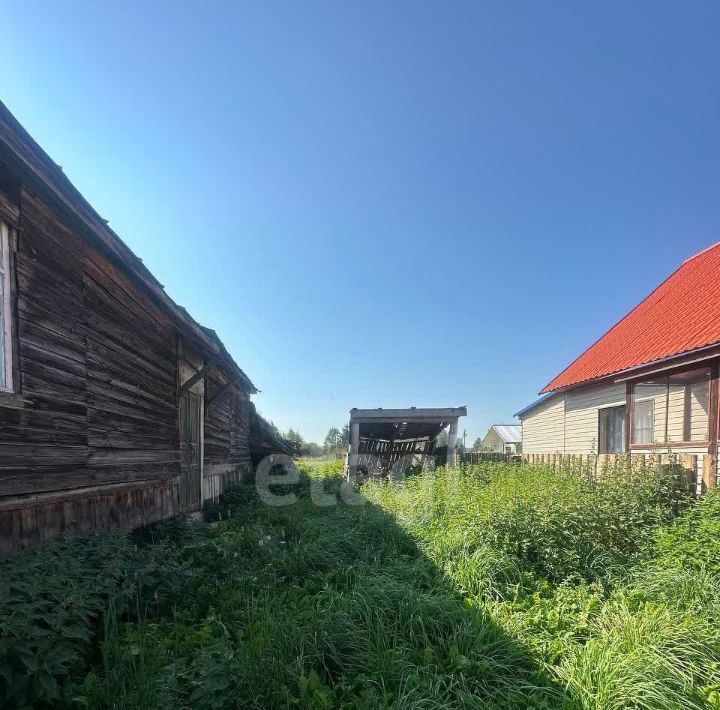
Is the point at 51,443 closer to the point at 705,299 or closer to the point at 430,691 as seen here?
the point at 430,691

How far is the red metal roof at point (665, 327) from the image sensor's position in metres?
8.75

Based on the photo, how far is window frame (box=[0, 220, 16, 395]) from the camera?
3492 mm

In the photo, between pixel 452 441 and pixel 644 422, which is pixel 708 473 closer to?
pixel 644 422

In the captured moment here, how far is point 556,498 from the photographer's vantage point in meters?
6.00

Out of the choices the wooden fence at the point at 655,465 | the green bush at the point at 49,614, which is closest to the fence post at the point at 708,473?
the wooden fence at the point at 655,465

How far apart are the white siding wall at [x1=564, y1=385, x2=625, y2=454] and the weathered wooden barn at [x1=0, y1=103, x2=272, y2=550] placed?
9.93 meters

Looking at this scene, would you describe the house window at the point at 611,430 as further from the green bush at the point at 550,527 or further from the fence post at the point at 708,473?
Answer: the green bush at the point at 550,527

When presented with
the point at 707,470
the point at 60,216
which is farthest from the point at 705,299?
the point at 60,216

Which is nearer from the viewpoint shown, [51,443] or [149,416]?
[51,443]

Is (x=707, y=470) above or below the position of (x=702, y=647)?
above

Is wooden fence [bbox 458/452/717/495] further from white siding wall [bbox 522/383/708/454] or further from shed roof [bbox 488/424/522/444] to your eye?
shed roof [bbox 488/424/522/444]

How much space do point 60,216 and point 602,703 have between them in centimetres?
565

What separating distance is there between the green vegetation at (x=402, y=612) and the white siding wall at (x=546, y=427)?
28.2 ft

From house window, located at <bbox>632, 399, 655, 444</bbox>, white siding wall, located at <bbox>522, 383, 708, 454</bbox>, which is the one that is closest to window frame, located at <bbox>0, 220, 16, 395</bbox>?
white siding wall, located at <bbox>522, 383, 708, 454</bbox>
